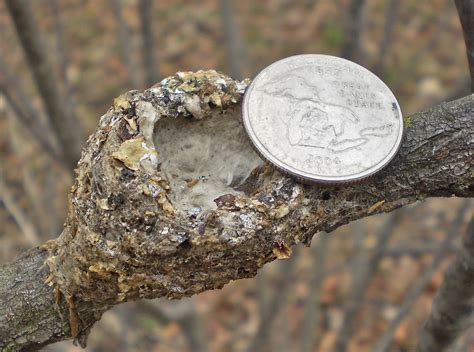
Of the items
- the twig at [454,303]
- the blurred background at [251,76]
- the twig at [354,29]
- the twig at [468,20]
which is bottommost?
the blurred background at [251,76]

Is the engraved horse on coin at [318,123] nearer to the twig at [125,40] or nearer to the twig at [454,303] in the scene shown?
the twig at [454,303]

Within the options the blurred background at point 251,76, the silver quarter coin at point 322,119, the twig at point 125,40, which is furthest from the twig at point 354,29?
the twig at point 125,40

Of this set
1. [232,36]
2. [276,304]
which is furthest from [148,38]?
[276,304]

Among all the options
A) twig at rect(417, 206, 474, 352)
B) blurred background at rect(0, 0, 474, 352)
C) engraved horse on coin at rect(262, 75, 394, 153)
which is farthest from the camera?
blurred background at rect(0, 0, 474, 352)

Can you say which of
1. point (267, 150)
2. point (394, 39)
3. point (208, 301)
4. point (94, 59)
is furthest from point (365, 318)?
point (94, 59)

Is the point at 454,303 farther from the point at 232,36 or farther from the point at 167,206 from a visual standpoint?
the point at 232,36

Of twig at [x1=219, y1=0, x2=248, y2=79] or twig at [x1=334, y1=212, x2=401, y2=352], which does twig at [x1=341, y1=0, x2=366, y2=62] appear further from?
twig at [x1=334, y1=212, x2=401, y2=352]

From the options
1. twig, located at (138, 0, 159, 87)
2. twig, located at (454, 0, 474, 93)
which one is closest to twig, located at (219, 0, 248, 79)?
twig, located at (138, 0, 159, 87)
